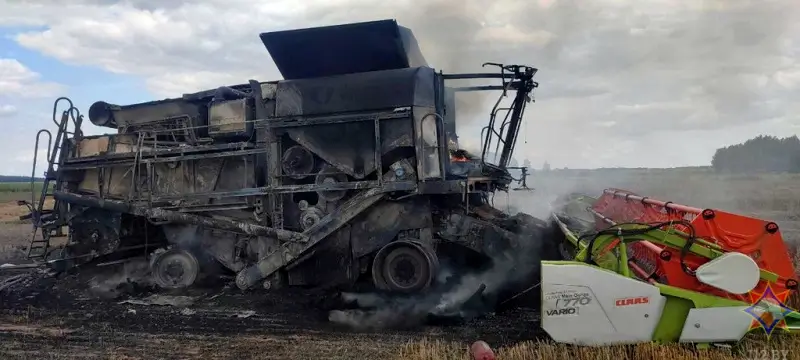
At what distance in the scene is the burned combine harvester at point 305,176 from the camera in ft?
27.0

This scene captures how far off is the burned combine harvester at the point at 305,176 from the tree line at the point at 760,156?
130 ft

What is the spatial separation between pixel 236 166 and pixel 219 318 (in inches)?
→ 93.1

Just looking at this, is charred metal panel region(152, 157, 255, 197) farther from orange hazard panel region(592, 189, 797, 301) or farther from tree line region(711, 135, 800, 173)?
tree line region(711, 135, 800, 173)

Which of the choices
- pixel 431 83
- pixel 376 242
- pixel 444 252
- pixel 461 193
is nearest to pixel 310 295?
pixel 376 242

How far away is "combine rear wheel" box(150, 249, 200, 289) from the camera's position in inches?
362

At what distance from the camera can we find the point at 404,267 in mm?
8219

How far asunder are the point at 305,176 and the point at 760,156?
44005mm

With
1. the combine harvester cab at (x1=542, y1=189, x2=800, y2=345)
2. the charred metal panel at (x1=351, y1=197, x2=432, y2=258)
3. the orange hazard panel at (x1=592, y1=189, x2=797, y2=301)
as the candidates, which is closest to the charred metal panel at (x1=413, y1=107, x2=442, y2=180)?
the charred metal panel at (x1=351, y1=197, x2=432, y2=258)

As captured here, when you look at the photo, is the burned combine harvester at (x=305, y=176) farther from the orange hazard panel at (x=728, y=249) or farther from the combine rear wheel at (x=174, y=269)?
the orange hazard panel at (x=728, y=249)

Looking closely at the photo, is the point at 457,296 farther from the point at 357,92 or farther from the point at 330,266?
the point at 357,92

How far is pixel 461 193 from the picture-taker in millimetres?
8305

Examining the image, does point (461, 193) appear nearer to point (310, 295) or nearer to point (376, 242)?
point (376, 242)

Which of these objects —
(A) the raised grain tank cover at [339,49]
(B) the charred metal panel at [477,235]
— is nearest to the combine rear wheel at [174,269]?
(A) the raised grain tank cover at [339,49]

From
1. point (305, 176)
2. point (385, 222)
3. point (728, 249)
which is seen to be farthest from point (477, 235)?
point (728, 249)
